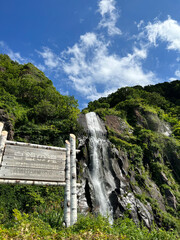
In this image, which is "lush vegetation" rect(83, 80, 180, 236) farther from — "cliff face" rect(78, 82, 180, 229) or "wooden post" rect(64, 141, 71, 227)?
"wooden post" rect(64, 141, 71, 227)

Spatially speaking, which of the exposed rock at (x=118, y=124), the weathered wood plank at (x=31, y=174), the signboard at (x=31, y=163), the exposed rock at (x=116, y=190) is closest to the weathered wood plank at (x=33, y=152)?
A: the signboard at (x=31, y=163)

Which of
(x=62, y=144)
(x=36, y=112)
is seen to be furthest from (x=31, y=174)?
(x=36, y=112)

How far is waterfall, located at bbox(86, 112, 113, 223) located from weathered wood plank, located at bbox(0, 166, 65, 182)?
13.7 ft

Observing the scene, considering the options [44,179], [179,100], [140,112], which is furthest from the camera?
[179,100]

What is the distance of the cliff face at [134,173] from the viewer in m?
10.0

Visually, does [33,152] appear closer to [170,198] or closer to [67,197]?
[67,197]

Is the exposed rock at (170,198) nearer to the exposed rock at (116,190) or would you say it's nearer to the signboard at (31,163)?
the exposed rock at (116,190)

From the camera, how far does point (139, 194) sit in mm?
11234

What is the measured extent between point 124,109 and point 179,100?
20054mm

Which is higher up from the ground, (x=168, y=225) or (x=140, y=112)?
(x=140, y=112)

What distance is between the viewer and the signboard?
5.04 meters

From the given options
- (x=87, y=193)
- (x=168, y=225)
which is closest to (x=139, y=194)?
(x=168, y=225)

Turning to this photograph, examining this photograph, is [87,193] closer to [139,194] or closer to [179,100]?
[139,194]

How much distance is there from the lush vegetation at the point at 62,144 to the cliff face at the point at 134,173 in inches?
3.3
